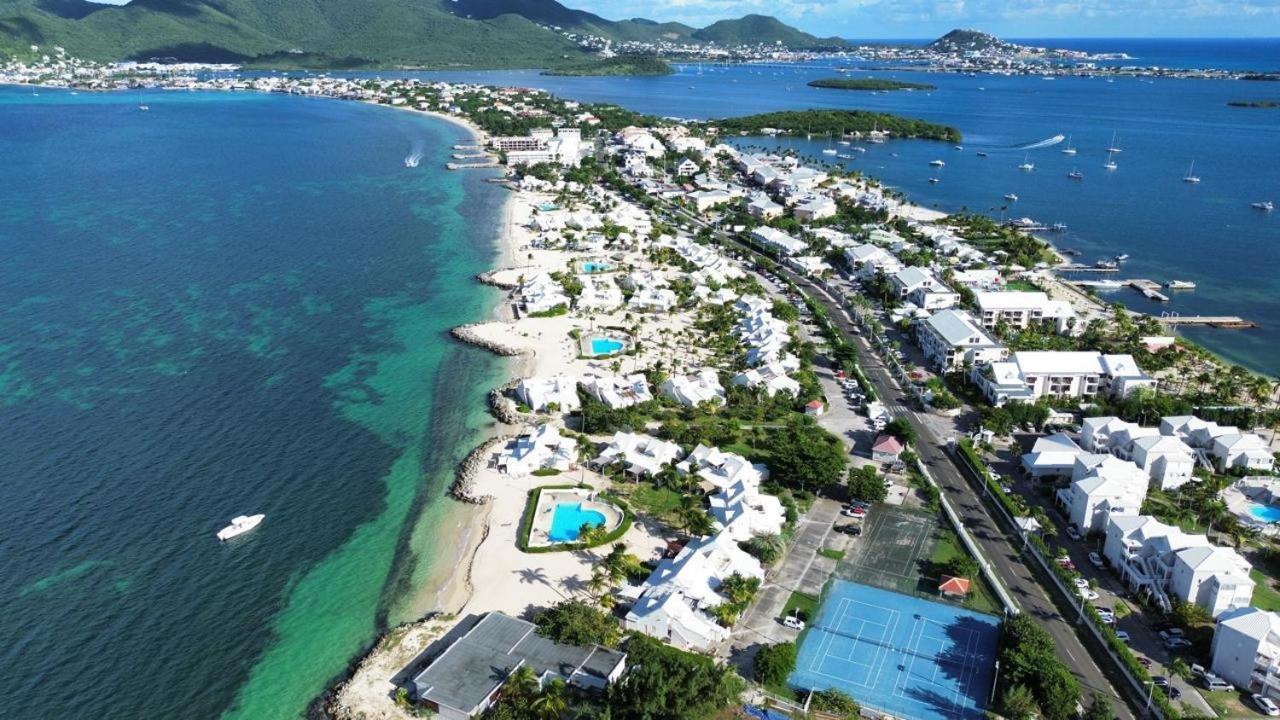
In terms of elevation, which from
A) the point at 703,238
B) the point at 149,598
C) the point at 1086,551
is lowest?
the point at 149,598

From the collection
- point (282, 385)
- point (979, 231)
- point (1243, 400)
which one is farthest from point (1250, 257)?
point (282, 385)

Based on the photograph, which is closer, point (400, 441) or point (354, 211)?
point (400, 441)

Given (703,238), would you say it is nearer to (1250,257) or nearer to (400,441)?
(400,441)

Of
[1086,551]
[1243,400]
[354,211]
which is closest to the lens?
[1086,551]

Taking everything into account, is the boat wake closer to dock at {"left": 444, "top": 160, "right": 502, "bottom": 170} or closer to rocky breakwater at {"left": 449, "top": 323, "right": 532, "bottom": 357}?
dock at {"left": 444, "top": 160, "right": 502, "bottom": 170}

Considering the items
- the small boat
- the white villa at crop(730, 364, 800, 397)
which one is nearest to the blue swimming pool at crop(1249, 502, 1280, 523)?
the white villa at crop(730, 364, 800, 397)

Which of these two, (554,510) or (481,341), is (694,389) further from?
(481,341)

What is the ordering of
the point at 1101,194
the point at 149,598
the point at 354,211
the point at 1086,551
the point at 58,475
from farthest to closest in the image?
the point at 1101,194 < the point at 354,211 < the point at 58,475 < the point at 1086,551 < the point at 149,598

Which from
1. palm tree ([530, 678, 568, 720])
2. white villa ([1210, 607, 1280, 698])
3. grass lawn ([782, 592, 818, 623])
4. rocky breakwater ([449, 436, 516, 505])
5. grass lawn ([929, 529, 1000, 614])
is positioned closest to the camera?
→ palm tree ([530, 678, 568, 720])
